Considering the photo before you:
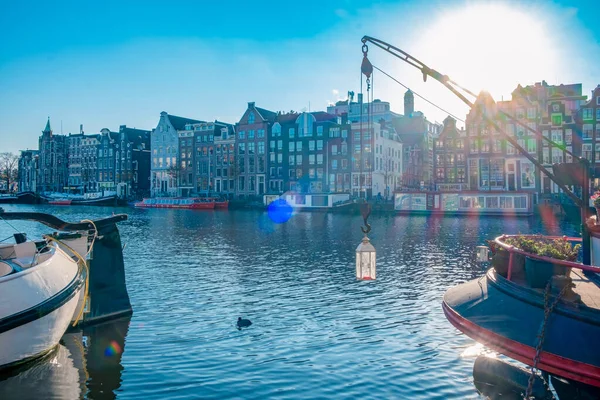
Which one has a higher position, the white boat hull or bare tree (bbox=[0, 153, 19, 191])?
bare tree (bbox=[0, 153, 19, 191])

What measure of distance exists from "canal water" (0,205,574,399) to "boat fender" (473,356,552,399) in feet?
1.19

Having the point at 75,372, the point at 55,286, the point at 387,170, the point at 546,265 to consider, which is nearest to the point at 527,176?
the point at 387,170

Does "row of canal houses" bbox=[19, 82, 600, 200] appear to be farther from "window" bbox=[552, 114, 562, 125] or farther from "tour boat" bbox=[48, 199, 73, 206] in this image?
"tour boat" bbox=[48, 199, 73, 206]

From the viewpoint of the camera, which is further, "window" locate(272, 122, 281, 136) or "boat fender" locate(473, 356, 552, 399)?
"window" locate(272, 122, 281, 136)

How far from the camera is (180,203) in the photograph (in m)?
106

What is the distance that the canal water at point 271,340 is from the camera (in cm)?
1183

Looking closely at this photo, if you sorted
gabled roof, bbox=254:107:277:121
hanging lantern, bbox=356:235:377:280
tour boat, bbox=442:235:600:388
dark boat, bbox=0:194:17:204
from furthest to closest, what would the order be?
1. dark boat, bbox=0:194:17:204
2. gabled roof, bbox=254:107:277:121
3. hanging lantern, bbox=356:235:377:280
4. tour boat, bbox=442:235:600:388

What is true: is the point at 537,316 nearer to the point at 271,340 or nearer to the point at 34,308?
the point at 271,340

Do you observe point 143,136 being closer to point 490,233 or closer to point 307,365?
point 490,233

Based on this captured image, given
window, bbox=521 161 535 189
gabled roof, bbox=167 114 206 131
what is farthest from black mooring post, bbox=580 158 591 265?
gabled roof, bbox=167 114 206 131

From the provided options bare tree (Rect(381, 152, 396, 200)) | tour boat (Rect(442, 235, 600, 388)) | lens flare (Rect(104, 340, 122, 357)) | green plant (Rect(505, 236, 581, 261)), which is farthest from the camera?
bare tree (Rect(381, 152, 396, 200))

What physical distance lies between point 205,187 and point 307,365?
344 feet

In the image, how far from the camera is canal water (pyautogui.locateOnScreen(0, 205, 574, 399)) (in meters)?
11.8

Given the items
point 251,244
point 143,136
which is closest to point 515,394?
point 251,244
